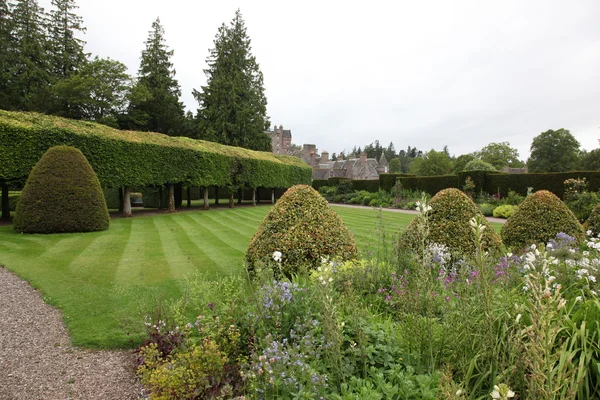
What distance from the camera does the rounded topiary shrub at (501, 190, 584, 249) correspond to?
7535 millimetres

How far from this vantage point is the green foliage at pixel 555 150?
173 feet

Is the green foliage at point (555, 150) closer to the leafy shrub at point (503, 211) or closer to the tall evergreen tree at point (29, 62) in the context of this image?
the leafy shrub at point (503, 211)

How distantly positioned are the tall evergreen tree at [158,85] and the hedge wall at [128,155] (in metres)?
16.7

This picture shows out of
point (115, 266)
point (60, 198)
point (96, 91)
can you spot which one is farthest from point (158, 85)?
point (115, 266)

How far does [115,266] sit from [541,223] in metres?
10.3

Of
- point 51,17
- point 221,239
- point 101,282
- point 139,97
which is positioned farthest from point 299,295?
point 51,17

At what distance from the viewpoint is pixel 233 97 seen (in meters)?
36.6

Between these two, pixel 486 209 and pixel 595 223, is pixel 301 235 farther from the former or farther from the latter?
pixel 486 209

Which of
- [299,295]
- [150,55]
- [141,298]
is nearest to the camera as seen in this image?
[299,295]

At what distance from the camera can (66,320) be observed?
17.7 ft

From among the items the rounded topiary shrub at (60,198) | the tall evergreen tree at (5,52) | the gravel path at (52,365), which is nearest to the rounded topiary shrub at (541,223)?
the gravel path at (52,365)

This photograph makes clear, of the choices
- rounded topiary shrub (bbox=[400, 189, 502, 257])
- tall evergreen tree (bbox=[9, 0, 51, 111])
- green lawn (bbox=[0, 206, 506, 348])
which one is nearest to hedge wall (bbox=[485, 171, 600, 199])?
green lawn (bbox=[0, 206, 506, 348])

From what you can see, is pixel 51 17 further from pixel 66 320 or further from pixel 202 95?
pixel 66 320

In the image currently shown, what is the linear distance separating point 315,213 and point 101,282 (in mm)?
4839
